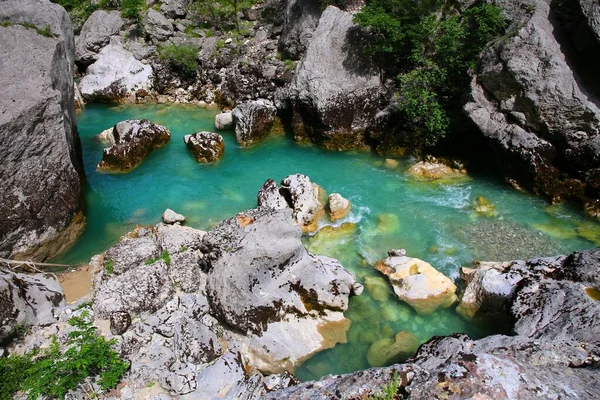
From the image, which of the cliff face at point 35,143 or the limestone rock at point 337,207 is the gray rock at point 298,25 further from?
the cliff face at point 35,143

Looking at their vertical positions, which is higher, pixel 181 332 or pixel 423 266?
pixel 423 266

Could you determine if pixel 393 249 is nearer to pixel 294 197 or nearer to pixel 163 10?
pixel 294 197

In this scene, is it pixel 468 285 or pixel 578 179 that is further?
pixel 578 179

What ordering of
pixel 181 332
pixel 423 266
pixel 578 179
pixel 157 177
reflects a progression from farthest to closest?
pixel 157 177, pixel 578 179, pixel 423 266, pixel 181 332

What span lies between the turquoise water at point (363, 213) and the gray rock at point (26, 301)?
2.13 m

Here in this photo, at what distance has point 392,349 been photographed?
34.9 feet

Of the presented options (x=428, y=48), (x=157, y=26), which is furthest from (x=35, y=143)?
(x=157, y=26)

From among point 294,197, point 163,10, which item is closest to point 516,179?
point 294,197

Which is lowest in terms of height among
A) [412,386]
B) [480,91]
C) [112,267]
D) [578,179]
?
[112,267]

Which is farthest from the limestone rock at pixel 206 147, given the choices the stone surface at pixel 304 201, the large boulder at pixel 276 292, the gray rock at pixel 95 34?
the gray rock at pixel 95 34

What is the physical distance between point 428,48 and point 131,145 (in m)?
14.5

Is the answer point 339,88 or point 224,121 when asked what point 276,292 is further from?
point 224,121

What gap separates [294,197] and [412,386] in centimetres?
974

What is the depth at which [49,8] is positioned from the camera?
15148 mm
